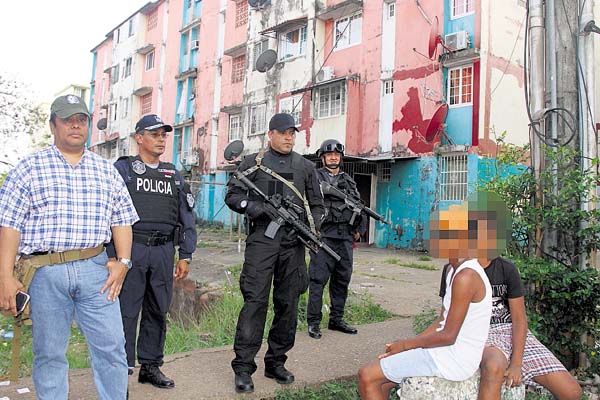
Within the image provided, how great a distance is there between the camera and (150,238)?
358cm

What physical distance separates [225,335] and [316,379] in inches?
76.8

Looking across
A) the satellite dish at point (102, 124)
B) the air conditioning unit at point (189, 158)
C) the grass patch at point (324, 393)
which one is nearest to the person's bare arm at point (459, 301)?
the grass patch at point (324, 393)

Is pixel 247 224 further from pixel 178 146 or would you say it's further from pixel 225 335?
pixel 178 146

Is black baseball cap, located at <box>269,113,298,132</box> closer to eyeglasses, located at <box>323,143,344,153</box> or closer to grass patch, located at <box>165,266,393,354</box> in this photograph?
eyeglasses, located at <box>323,143,344,153</box>

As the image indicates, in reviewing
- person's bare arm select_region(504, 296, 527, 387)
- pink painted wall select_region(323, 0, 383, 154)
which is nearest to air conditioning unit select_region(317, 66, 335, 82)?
pink painted wall select_region(323, 0, 383, 154)

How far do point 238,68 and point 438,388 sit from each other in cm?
2256

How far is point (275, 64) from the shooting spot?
20703 mm

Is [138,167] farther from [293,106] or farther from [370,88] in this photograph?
[293,106]

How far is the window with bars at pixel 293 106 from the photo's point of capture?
19.4m

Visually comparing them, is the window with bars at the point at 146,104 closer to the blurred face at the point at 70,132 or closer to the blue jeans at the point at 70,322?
the blurred face at the point at 70,132

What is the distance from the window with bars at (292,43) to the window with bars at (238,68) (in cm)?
308

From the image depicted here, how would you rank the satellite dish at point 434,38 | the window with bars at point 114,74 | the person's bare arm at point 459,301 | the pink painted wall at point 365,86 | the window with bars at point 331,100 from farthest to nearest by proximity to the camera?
1. the window with bars at point 114,74
2. the window with bars at point 331,100
3. the pink painted wall at point 365,86
4. the satellite dish at point 434,38
5. the person's bare arm at point 459,301

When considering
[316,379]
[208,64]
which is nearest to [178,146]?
[208,64]

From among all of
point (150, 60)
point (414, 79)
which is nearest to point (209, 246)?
point (414, 79)
